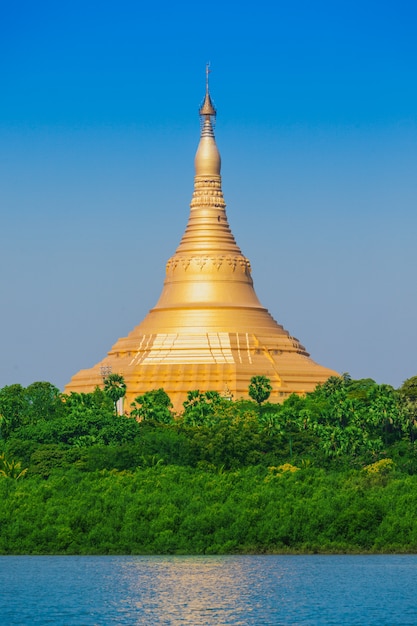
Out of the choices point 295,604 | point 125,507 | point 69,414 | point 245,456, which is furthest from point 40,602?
point 69,414

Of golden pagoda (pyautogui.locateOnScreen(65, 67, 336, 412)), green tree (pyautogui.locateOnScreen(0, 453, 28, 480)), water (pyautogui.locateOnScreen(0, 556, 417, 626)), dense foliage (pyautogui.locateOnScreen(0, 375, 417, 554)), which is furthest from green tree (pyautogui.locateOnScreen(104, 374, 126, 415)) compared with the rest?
water (pyautogui.locateOnScreen(0, 556, 417, 626))

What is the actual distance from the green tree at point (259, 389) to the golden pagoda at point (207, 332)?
2.92 m

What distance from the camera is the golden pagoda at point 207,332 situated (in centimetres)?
10706

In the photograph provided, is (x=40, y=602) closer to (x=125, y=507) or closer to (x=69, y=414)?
(x=125, y=507)

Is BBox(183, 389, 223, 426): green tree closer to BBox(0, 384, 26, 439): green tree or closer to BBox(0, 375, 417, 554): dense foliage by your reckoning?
BBox(0, 375, 417, 554): dense foliage

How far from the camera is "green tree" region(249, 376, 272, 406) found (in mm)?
100562

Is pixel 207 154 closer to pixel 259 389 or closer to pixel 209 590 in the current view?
pixel 259 389

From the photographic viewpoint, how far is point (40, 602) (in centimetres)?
5709

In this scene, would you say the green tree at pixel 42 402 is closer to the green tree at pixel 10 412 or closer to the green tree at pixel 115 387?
the green tree at pixel 10 412

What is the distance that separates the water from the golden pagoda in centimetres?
4012

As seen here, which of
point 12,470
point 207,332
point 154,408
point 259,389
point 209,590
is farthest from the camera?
point 207,332

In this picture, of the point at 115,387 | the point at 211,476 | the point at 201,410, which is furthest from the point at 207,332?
the point at 211,476

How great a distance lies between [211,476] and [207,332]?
1481 inches

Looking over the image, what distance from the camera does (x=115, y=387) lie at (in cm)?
10044
